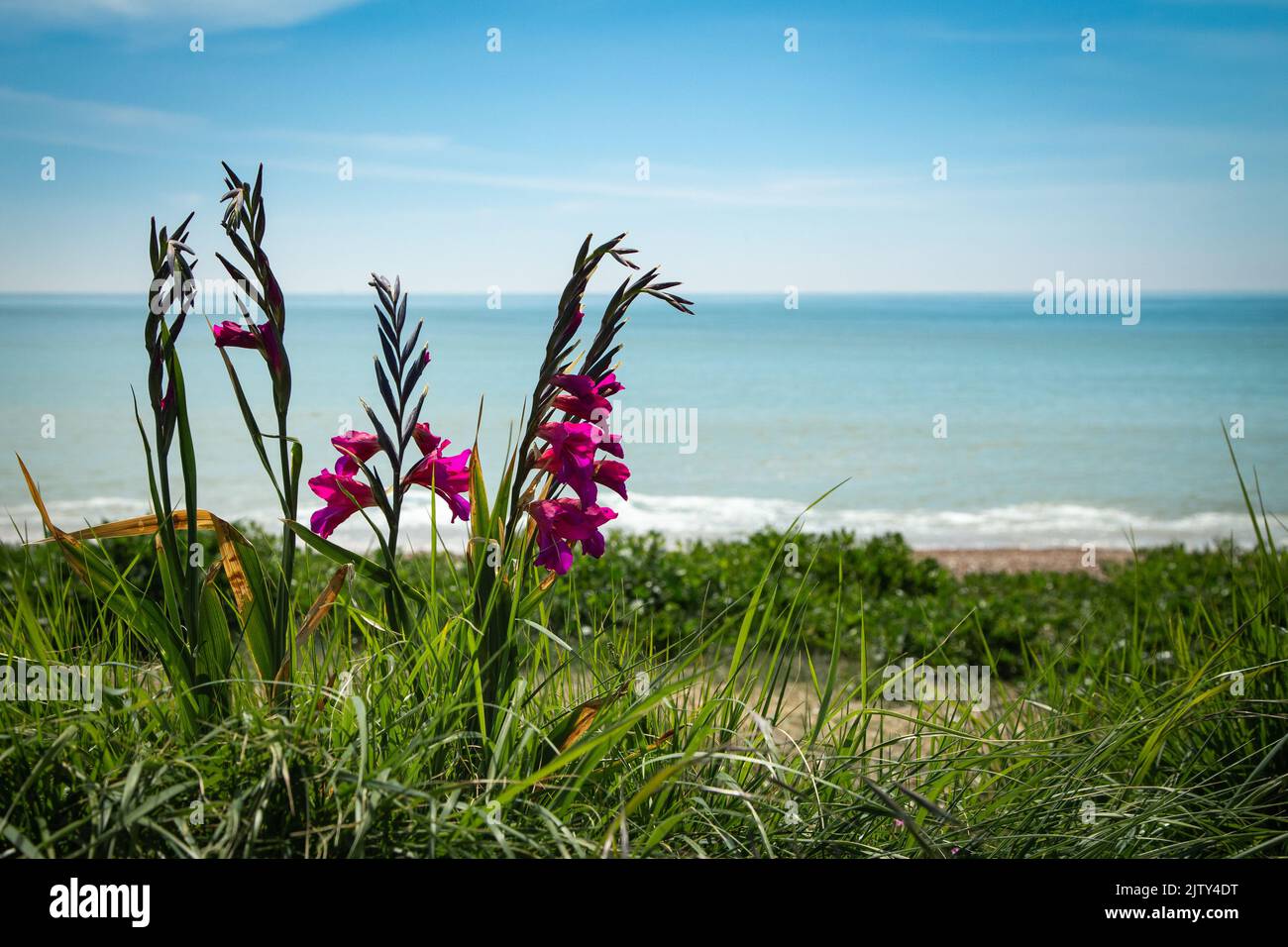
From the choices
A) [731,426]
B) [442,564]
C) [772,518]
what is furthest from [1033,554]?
[731,426]

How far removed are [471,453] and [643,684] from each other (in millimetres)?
682

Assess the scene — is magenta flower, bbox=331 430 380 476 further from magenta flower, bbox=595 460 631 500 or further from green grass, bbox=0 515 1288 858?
magenta flower, bbox=595 460 631 500

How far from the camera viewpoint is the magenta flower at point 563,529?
1890 millimetres

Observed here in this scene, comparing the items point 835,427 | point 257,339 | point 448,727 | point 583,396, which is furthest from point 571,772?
point 835,427

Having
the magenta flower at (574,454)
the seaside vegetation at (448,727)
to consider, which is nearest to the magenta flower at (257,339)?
the seaside vegetation at (448,727)

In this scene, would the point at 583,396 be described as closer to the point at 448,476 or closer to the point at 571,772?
the point at 448,476

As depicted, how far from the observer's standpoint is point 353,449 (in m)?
2.01

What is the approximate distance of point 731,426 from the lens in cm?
2289

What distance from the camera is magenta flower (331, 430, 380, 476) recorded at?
199 centimetres

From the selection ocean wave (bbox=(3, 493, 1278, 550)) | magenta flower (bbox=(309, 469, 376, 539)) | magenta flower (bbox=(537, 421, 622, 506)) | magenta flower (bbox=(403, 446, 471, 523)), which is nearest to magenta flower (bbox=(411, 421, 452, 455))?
magenta flower (bbox=(403, 446, 471, 523))
